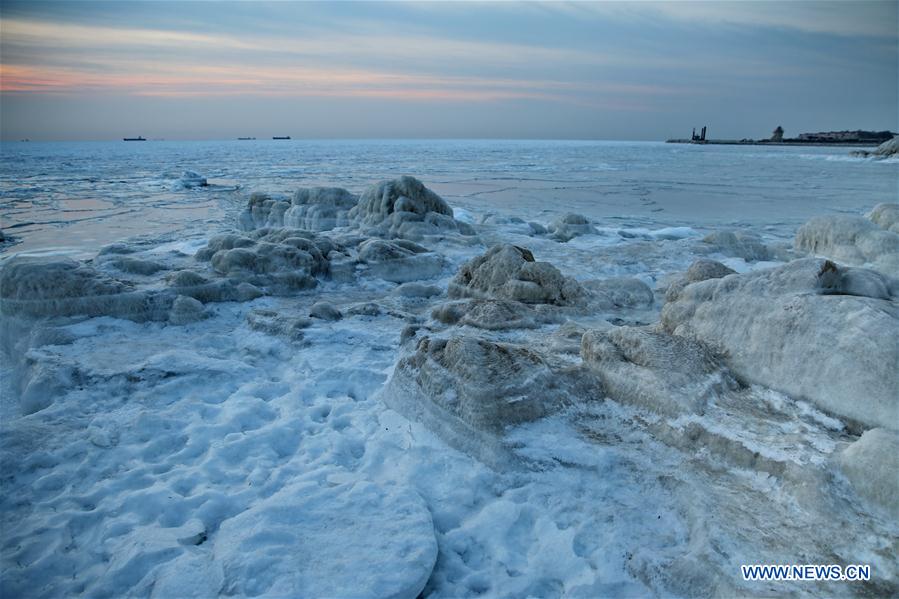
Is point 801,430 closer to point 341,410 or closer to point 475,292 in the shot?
point 341,410

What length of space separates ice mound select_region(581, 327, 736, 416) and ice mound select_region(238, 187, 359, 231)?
30.0 ft

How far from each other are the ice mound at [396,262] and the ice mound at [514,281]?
3.99ft

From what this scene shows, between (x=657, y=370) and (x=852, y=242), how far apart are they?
723 cm

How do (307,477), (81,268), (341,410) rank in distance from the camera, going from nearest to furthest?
1. (307,477)
2. (341,410)
3. (81,268)

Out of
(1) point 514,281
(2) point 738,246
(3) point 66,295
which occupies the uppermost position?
(2) point 738,246

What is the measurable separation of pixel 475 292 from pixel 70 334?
4.56m

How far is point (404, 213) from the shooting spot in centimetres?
1157

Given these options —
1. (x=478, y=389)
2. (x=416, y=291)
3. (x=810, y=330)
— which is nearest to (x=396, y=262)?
(x=416, y=291)

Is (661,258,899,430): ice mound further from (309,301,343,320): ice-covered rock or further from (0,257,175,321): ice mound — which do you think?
(0,257,175,321): ice mound

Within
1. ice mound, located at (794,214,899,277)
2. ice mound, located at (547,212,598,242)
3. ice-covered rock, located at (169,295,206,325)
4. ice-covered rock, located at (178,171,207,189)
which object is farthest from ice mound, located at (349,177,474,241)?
ice-covered rock, located at (178,171,207,189)

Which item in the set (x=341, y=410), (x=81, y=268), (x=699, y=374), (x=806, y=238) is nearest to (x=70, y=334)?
(x=81, y=268)

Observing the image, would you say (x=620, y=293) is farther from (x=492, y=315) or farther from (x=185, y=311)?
(x=185, y=311)

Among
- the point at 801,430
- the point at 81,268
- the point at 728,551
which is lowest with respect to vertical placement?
the point at 728,551

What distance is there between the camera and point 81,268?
6.44 m
